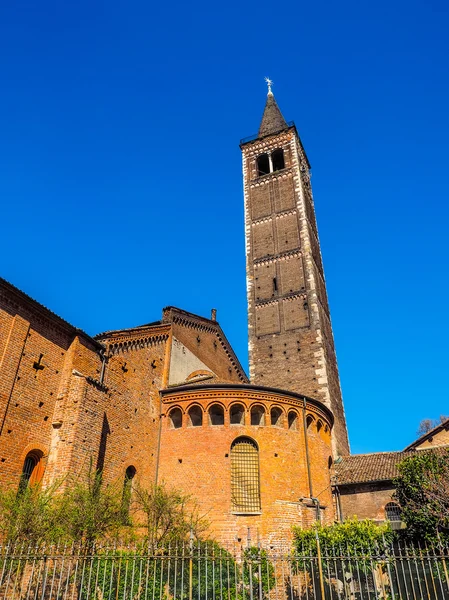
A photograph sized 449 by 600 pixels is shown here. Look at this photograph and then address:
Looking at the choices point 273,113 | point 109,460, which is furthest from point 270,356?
point 273,113

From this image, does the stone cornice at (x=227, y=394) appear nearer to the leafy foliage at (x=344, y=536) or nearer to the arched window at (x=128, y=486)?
the arched window at (x=128, y=486)

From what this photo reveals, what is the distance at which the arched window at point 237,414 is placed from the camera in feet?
61.7

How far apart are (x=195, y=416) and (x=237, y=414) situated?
171cm

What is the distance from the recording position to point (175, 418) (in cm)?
1952

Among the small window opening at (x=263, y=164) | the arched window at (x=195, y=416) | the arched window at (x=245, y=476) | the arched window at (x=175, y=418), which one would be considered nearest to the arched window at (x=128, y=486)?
the arched window at (x=175, y=418)

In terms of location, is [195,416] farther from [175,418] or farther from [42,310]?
[42,310]

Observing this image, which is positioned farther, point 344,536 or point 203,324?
point 203,324

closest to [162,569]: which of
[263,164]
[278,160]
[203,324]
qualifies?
[203,324]

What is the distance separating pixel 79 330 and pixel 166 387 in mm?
5452

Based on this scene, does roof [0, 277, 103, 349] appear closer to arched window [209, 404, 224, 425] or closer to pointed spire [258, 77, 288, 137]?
arched window [209, 404, 224, 425]

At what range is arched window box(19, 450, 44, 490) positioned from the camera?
1359cm

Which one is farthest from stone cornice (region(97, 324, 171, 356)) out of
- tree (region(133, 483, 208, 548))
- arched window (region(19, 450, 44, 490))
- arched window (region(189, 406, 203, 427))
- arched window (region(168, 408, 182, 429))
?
tree (region(133, 483, 208, 548))

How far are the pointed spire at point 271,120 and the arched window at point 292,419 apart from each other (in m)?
26.5

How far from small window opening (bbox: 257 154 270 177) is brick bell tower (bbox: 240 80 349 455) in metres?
0.08
